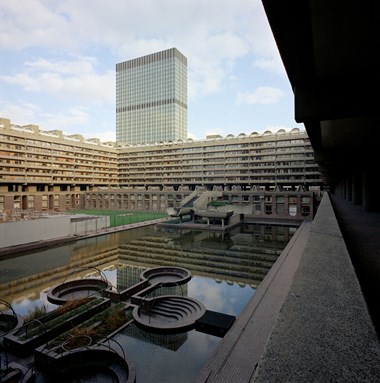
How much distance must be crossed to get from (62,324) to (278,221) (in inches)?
2147

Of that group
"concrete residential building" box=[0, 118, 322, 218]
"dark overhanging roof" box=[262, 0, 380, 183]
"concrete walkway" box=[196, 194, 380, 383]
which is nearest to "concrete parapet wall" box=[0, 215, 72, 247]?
"dark overhanging roof" box=[262, 0, 380, 183]

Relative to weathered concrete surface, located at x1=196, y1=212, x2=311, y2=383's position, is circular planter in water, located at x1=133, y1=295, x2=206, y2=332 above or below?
below

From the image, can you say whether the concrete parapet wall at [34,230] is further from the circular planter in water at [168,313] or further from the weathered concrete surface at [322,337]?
the weathered concrete surface at [322,337]

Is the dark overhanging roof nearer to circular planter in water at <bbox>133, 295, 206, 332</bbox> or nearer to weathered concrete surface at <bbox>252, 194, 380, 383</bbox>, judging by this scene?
weathered concrete surface at <bbox>252, 194, 380, 383</bbox>

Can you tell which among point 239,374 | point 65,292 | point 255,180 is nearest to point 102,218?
point 65,292

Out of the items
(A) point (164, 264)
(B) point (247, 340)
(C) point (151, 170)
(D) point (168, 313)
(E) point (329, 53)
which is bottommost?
(A) point (164, 264)

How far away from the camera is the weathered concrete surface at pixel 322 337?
2320mm

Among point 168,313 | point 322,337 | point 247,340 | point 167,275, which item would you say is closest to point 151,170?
point 167,275

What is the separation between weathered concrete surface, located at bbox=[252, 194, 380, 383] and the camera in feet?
7.61

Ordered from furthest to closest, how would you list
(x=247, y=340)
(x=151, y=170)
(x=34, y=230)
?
(x=151, y=170), (x=34, y=230), (x=247, y=340)

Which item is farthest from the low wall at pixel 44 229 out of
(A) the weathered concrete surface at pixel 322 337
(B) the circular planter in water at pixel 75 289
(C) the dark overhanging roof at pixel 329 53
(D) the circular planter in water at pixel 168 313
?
(A) the weathered concrete surface at pixel 322 337

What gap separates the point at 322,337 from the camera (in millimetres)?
2932

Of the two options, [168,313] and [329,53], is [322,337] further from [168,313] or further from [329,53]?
[168,313]

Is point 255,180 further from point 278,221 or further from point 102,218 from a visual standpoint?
point 102,218
